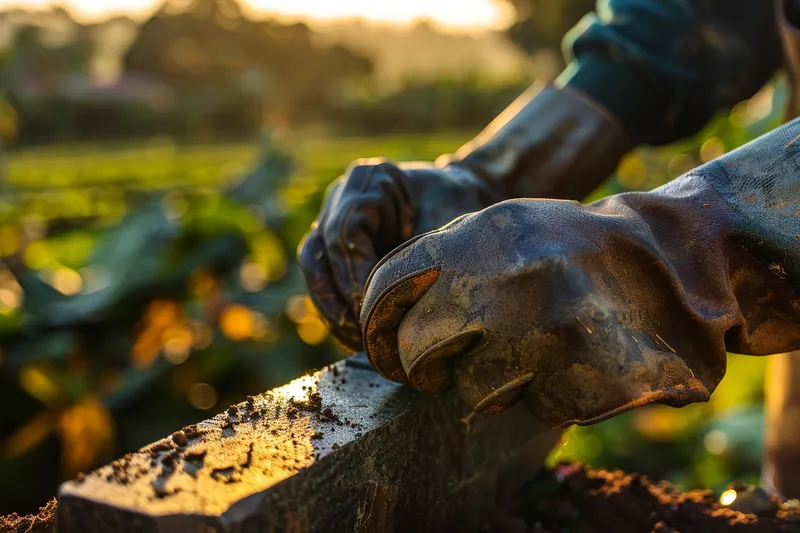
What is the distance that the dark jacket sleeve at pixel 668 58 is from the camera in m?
1.79

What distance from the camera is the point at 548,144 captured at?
1.74m

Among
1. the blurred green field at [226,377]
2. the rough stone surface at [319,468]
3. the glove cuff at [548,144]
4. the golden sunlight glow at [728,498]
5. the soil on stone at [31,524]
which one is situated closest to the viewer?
the rough stone surface at [319,468]

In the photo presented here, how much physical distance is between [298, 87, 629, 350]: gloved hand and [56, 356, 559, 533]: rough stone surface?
0.19m

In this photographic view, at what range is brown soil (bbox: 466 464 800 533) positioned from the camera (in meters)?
1.34

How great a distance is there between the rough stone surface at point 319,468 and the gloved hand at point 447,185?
7.4 inches

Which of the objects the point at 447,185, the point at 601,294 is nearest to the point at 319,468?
the point at 601,294

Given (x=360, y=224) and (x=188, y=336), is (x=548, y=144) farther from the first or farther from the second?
(x=188, y=336)

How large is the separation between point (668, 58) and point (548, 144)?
0.38 m

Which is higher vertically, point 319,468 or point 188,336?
point 188,336

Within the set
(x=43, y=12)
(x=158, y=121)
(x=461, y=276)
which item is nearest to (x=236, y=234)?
(x=461, y=276)

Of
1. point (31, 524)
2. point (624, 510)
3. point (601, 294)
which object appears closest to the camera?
point (601, 294)

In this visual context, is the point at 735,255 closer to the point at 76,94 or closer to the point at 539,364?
the point at 539,364

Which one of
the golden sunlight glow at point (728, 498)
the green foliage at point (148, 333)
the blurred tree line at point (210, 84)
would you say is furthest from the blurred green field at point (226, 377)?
the blurred tree line at point (210, 84)

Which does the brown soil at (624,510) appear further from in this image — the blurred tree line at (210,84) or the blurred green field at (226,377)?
the blurred tree line at (210,84)
